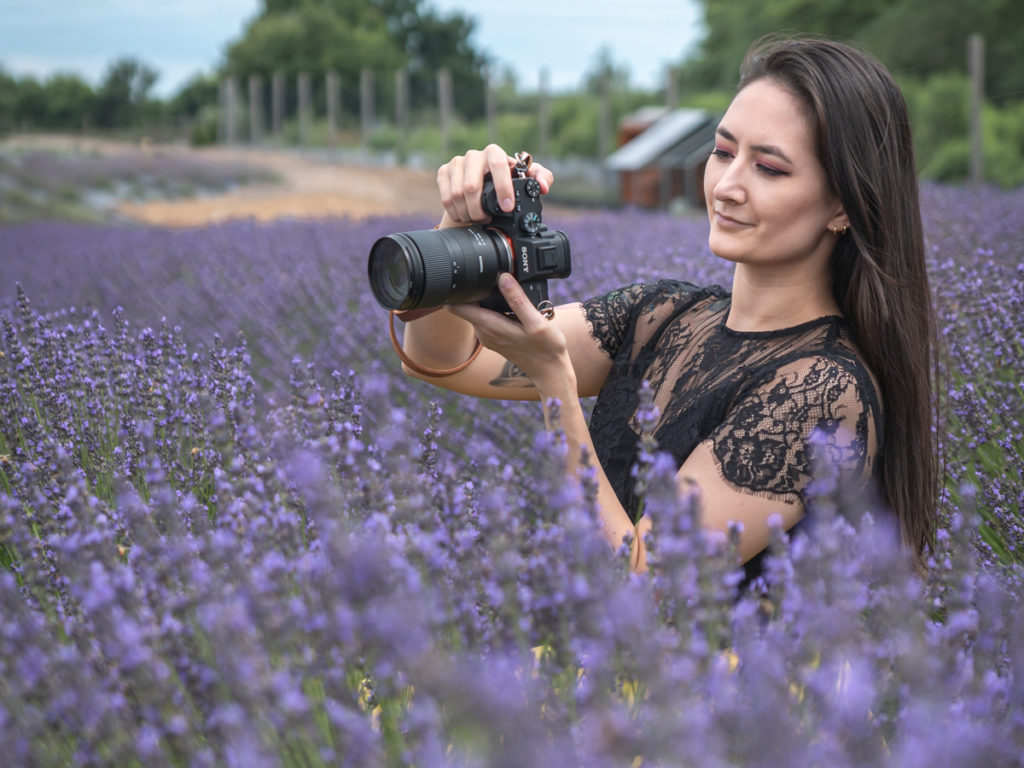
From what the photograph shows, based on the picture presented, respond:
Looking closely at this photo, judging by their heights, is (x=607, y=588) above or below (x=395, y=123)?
below

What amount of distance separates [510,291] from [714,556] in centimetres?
79

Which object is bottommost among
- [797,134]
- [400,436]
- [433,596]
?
[433,596]

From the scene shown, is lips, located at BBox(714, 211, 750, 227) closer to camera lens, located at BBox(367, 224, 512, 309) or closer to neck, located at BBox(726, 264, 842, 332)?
neck, located at BBox(726, 264, 842, 332)

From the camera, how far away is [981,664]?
912 mm

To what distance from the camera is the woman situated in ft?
5.17

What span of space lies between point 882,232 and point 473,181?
74 centimetres

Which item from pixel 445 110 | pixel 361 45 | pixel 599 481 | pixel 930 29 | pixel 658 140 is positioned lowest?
pixel 599 481

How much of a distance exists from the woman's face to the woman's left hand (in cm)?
35

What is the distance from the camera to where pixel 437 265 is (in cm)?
159

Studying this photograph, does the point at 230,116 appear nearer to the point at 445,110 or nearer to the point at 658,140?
the point at 445,110

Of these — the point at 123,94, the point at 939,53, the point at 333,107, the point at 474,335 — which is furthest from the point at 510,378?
the point at 123,94

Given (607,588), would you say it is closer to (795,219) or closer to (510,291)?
(510,291)

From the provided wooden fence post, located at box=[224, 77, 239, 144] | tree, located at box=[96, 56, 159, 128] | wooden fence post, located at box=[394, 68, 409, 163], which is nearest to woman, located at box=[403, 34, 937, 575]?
wooden fence post, located at box=[394, 68, 409, 163]

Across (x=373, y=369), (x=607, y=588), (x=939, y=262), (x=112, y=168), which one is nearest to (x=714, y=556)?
(x=607, y=588)
